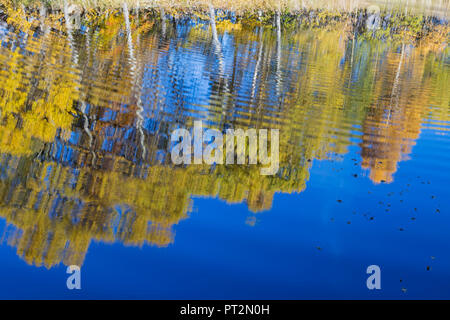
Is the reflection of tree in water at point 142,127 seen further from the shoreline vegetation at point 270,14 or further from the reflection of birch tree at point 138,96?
the shoreline vegetation at point 270,14

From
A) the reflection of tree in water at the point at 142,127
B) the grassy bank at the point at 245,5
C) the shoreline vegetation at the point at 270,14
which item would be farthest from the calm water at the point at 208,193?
the grassy bank at the point at 245,5

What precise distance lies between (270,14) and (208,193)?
3291 centimetres

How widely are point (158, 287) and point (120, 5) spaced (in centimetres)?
3133

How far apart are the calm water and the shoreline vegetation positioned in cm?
1529

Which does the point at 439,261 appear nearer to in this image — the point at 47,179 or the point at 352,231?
the point at 352,231

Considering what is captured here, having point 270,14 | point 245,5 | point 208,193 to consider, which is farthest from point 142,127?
point 270,14

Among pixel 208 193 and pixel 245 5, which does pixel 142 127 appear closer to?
pixel 208 193

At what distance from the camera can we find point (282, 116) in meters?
10.7

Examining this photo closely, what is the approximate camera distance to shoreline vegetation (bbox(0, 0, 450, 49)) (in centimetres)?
2789

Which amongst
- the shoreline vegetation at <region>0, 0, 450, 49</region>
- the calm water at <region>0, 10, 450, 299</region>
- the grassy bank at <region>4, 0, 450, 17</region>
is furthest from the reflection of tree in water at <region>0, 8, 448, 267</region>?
the grassy bank at <region>4, 0, 450, 17</region>

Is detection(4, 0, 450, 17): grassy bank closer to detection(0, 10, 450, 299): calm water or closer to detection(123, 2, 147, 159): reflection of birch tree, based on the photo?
detection(123, 2, 147, 159): reflection of birch tree

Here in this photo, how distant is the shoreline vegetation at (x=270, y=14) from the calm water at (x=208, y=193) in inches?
602

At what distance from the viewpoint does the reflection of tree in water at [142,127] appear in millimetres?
5758
